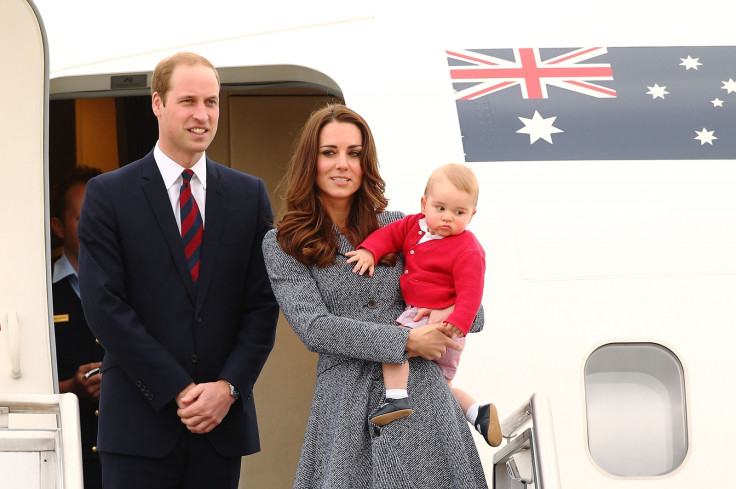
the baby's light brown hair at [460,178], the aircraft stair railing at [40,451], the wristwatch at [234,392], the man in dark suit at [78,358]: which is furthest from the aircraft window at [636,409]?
the man in dark suit at [78,358]

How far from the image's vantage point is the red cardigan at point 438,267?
2771 millimetres

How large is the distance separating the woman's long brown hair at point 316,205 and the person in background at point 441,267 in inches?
3.3

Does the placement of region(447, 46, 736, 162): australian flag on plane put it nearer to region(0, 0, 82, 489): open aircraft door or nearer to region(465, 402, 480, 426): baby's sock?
region(465, 402, 480, 426): baby's sock

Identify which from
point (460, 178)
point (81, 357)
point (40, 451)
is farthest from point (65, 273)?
point (460, 178)

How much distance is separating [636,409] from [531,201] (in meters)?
0.89

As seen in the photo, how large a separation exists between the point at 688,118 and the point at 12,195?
265 centimetres

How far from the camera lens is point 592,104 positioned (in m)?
4.05

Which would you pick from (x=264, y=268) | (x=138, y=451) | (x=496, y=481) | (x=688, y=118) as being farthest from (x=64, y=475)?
(x=688, y=118)

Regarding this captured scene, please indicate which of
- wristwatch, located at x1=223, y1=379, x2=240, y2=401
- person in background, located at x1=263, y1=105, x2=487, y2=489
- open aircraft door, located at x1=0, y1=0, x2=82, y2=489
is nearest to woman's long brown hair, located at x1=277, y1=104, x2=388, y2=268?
person in background, located at x1=263, y1=105, x2=487, y2=489

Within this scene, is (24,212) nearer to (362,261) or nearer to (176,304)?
(176,304)

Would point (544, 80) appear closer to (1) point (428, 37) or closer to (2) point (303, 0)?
(1) point (428, 37)

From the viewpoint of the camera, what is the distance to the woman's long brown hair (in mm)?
2898

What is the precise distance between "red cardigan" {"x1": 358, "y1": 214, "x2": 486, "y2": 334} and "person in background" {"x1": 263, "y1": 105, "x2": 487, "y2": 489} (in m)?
0.06

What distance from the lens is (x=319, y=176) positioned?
2977mm
